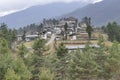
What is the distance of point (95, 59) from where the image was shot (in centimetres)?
6675

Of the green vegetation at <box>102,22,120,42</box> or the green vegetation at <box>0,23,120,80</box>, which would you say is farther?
the green vegetation at <box>102,22,120,42</box>

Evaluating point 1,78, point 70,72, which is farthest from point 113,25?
point 1,78

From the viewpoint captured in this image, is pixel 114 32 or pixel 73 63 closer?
pixel 73 63

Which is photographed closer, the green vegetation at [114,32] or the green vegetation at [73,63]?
the green vegetation at [73,63]

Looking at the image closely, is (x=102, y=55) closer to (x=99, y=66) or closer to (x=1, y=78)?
(x=99, y=66)

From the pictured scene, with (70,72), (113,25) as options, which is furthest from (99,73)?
(113,25)

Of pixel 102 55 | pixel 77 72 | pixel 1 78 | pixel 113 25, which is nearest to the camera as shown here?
pixel 1 78

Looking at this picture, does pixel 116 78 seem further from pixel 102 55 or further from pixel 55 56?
pixel 55 56

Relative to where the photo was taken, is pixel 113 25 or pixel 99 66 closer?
pixel 99 66

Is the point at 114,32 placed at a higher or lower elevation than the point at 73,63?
higher

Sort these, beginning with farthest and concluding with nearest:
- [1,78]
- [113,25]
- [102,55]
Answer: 1. [113,25]
2. [102,55]
3. [1,78]

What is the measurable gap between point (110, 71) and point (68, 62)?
7.96 meters

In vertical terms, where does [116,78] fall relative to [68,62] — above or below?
below

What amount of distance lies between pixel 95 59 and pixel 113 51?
370 cm
